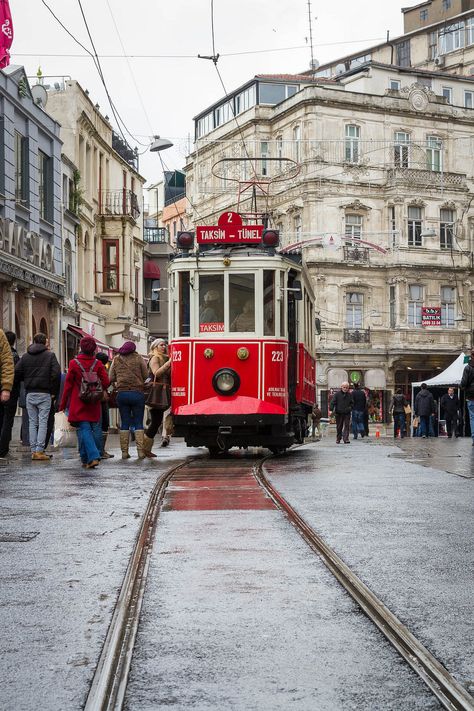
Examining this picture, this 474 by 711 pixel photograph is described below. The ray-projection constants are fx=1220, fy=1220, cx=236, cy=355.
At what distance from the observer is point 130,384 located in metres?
18.4

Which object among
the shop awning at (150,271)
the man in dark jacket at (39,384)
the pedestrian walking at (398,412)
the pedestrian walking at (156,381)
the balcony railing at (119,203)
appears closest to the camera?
the man in dark jacket at (39,384)

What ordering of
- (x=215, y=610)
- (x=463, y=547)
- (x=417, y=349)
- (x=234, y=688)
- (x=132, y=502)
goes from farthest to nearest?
(x=417, y=349) < (x=132, y=502) < (x=463, y=547) < (x=215, y=610) < (x=234, y=688)

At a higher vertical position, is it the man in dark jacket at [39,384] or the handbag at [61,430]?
the man in dark jacket at [39,384]

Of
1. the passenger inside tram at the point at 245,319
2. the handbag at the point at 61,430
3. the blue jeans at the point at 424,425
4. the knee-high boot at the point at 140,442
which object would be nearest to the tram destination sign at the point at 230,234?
the passenger inside tram at the point at 245,319

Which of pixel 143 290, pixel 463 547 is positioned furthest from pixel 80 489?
pixel 143 290

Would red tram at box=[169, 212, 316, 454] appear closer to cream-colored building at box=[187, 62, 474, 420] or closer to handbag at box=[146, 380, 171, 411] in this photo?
handbag at box=[146, 380, 171, 411]

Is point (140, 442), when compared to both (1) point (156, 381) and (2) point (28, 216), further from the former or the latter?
(2) point (28, 216)

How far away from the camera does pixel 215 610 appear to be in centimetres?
582

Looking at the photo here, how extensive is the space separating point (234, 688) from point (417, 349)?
2398 inches

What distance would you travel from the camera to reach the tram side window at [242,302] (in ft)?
62.1

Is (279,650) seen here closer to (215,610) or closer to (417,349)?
(215,610)

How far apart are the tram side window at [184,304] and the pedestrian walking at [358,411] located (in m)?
18.8

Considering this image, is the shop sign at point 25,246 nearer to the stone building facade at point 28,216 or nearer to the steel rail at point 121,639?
the stone building facade at point 28,216

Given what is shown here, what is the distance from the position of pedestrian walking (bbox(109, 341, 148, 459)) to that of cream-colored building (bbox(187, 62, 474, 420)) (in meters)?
44.4
